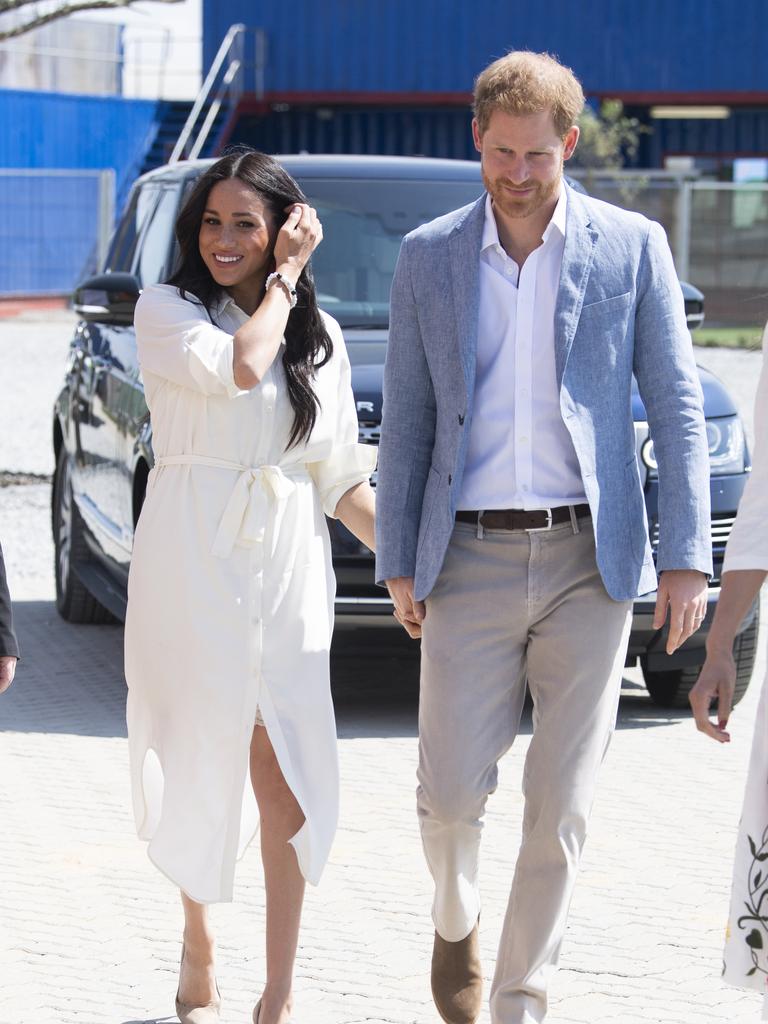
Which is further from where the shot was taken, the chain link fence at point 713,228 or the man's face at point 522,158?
the chain link fence at point 713,228

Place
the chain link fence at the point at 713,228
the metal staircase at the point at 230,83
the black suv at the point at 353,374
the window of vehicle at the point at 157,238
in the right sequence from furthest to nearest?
the metal staircase at the point at 230,83, the chain link fence at the point at 713,228, the window of vehicle at the point at 157,238, the black suv at the point at 353,374

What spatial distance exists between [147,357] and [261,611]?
0.66 meters

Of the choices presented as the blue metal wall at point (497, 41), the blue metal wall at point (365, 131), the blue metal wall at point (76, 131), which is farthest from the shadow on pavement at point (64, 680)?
the blue metal wall at point (365, 131)

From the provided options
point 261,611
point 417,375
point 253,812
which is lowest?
point 253,812

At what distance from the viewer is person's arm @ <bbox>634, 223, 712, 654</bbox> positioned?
388 centimetres

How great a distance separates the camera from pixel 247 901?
511 centimetres

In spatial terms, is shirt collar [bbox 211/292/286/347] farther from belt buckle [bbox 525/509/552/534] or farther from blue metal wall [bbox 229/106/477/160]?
blue metal wall [bbox 229/106/477/160]

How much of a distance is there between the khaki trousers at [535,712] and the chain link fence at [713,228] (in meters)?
25.0

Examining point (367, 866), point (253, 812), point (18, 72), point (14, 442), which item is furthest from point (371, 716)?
point (18, 72)

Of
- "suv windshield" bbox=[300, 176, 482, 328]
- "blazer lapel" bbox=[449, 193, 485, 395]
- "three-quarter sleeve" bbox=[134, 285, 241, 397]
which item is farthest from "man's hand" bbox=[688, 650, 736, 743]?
"suv windshield" bbox=[300, 176, 482, 328]

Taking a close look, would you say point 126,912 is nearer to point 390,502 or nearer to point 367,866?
point 367,866

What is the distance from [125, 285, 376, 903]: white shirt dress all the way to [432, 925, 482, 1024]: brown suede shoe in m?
0.35

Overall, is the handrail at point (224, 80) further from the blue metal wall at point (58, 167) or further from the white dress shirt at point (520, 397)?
the white dress shirt at point (520, 397)

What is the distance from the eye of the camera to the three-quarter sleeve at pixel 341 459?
14.2 feet
